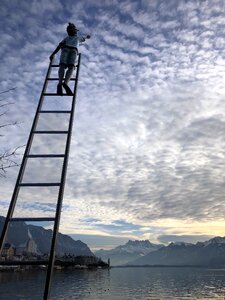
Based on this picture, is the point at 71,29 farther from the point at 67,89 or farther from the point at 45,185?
the point at 45,185

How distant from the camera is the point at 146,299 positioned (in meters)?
96.5

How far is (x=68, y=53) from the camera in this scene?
700cm

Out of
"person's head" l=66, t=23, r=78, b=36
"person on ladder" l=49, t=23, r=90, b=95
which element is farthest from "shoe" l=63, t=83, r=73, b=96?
"person's head" l=66, t=23, r=78, b=36

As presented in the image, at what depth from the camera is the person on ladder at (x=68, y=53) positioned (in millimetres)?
6641

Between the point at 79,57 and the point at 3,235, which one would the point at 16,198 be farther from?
the point at 79,57

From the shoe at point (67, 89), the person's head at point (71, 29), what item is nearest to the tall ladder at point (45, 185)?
the shoe at point (67, 89)

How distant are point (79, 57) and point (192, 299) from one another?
363ft

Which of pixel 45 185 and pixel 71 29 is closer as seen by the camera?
pixel 45 185

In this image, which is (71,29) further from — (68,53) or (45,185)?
(45,185)

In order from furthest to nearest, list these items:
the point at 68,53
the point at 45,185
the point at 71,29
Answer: the point at 71,29 < the point at 68,53 < the point at 45,185

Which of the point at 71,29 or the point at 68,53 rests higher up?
the point at 71,29

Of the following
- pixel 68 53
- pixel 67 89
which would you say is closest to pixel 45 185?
pixel 67 89

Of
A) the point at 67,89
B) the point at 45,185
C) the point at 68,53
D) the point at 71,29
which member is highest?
the point at 71,29

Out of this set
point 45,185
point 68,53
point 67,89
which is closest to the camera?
point 45,185
